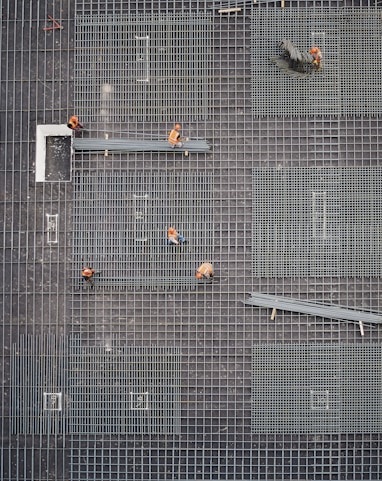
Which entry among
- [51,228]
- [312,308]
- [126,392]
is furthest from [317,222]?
[51,228]

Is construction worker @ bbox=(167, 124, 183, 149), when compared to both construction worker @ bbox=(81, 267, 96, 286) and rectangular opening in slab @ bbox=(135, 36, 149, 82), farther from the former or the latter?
Result: construction worker @ bbox=(81, 267, 96, 286)

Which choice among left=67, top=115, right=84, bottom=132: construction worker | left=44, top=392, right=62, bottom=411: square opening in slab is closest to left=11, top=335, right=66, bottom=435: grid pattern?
left=44, top=392, right=62, bottom=411: square opening in slab

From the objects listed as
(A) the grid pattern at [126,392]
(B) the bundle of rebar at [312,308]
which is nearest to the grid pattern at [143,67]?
(B) the bundle of rebar at [312,308]

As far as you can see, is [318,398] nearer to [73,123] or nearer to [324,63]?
[324,63]

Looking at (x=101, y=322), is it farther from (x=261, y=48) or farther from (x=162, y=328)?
(x=261, y=48)

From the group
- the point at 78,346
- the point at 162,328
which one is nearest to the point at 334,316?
the point at 162,328

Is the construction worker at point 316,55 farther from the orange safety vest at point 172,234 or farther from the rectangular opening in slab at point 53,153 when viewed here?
the rectangular opening in slab at point 53,153
